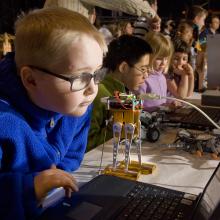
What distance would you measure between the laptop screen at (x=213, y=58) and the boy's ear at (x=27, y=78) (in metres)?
1.22

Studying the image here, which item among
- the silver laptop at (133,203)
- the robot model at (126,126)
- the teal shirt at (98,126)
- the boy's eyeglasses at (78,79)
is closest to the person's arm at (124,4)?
the teal shirt at (98,126)

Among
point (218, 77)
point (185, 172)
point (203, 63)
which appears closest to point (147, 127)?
point (185, 172)

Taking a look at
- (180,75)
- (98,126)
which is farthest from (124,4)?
(180,75)

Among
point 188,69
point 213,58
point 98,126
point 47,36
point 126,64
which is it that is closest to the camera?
point 47,36

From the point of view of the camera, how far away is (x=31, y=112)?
32.1 inches

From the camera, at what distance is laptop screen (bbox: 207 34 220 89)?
1.75m

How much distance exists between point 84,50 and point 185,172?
17.1 inches

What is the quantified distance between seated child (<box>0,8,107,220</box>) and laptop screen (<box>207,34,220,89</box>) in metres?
1.09

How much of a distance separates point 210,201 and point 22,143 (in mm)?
409

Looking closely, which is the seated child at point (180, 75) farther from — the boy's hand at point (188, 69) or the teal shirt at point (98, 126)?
the teal shirt at point (98, 126)

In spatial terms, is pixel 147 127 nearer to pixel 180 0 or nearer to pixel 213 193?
pixel 213 193

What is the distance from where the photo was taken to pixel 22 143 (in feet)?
2.56

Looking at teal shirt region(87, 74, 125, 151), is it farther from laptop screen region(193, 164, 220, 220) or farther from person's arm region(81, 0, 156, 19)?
laptop screen region(193, 164, 220, 220)

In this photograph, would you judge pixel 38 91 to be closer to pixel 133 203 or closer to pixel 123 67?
pixel 133 203
